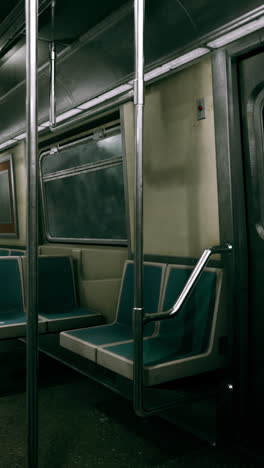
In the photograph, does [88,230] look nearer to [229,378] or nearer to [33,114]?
[229,378]

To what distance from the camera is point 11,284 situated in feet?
14.1

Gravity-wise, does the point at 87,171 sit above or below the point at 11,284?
above

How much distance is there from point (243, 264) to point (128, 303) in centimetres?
111

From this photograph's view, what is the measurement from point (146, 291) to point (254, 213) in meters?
1.07

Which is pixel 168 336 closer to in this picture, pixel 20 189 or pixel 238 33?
pixel 238 33

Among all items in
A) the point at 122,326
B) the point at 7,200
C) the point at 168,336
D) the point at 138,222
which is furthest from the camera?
the point at 7,200

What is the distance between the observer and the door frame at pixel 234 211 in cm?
288

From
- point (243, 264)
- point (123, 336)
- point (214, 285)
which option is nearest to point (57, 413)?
point (123, 336)

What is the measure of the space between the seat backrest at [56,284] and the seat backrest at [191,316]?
1.52 m

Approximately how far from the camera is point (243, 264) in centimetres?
291

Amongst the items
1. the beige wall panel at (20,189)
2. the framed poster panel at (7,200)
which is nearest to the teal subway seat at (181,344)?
the beige wall panel at (20,189)

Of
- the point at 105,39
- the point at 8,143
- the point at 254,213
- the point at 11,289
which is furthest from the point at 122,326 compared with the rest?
the point at 8,143

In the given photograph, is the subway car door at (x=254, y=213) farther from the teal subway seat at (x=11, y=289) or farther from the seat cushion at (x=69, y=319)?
the teal subway seat at (x=11, y=289)

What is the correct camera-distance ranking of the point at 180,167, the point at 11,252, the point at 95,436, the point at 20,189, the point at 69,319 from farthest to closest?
the point at 11,252 < the point at 20,189 < the point at 69,319 < the point at 180,167 < the point at 95,436
